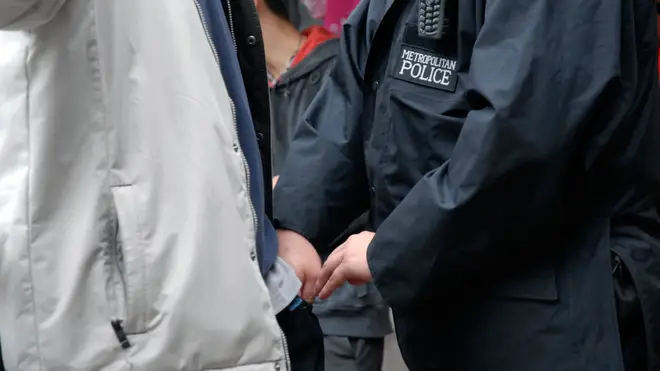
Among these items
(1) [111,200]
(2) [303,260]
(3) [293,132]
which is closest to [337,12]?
(3) [293,132]

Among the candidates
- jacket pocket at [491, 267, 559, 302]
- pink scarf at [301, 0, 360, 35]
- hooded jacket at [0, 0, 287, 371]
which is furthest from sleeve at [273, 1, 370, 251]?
pink scarf at [301, 0, 360, 35]

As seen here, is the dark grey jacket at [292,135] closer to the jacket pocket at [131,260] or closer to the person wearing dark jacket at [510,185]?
the person wearing dark jacket at [510,185]

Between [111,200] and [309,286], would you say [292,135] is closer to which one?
[309,286]

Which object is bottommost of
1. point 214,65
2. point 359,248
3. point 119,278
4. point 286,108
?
point 286,108

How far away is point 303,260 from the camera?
105 cm

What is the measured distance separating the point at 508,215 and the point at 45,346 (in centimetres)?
50

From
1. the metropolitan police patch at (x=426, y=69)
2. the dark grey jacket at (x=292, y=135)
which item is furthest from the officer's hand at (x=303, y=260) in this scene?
the dark grey jacket at (x=292, y=135)

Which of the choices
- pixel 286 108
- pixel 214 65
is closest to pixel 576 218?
pixel 214 65

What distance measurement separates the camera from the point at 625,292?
97 centimetres

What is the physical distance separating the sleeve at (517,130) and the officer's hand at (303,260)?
0.47 ft

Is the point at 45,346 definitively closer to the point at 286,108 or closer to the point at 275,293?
the point at 275,293

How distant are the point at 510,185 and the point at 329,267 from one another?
251 millimetres

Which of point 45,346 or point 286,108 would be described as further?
point 286,108

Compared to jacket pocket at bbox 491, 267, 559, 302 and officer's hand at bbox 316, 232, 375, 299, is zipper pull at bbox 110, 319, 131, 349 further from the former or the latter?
jacket pocket at bbox 491, 267, 559, 302
